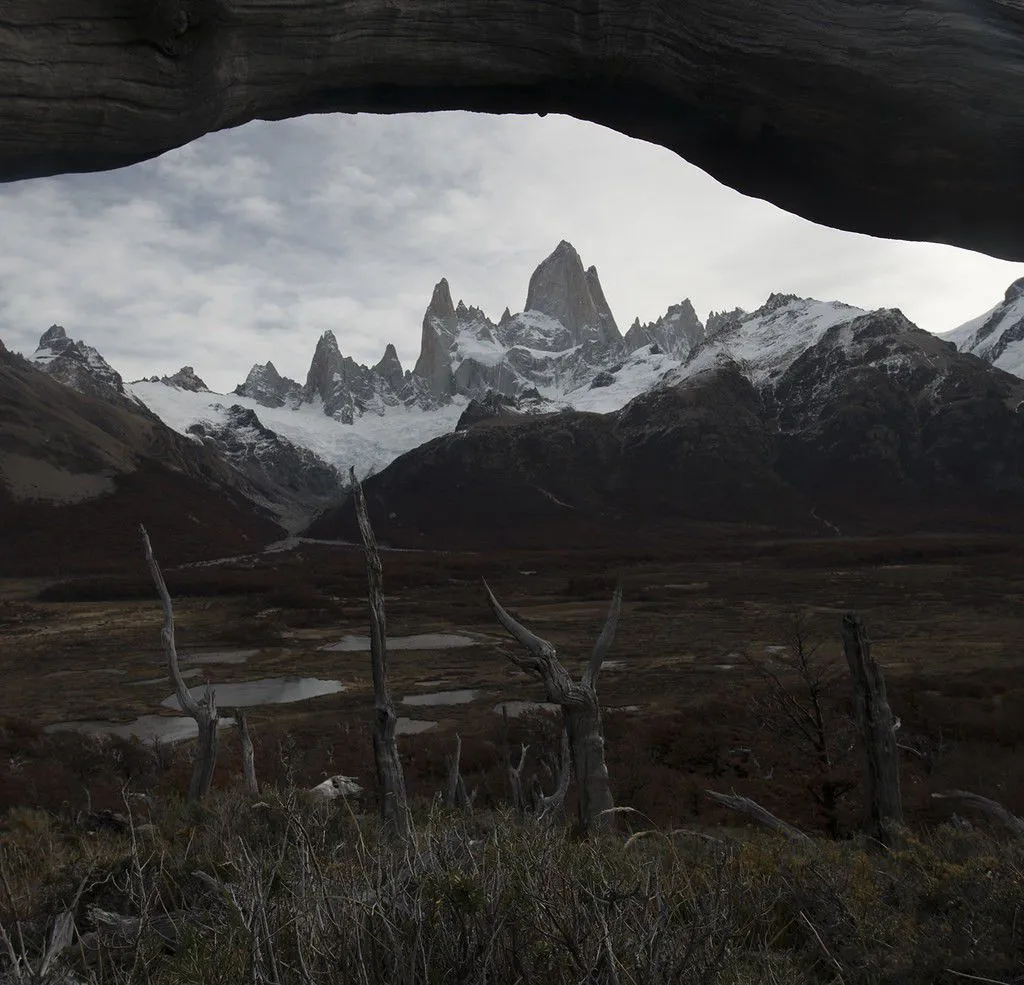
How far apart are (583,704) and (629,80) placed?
20.1 ft

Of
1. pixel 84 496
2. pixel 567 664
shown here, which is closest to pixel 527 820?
pixel 567 664

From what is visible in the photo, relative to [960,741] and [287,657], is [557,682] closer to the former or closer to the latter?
[960,741]

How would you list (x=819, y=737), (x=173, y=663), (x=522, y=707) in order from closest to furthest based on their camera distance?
(x=173, y=663), (x=819, y=737), (x=522, y=707)

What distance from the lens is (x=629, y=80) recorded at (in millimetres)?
2521

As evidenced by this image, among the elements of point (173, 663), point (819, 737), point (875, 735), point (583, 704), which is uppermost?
point (583, 704)

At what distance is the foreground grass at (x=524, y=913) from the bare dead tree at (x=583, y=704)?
1252 mm

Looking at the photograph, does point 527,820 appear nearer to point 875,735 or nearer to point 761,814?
point 761,814

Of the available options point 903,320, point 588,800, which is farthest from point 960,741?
point 903,320

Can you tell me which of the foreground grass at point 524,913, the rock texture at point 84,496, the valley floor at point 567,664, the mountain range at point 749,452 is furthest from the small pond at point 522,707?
the mountain range at point 749,452

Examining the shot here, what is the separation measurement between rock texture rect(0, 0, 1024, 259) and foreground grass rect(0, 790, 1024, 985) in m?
1.91

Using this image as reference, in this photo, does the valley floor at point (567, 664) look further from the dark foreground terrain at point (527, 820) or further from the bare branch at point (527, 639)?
the bare branch at point (527, 639)

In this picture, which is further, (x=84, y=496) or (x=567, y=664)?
(x=84, y=496)

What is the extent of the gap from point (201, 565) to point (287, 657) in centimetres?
6031

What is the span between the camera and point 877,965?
3.21 m
